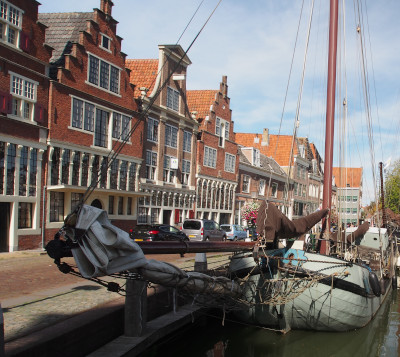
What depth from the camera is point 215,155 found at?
40.4 m

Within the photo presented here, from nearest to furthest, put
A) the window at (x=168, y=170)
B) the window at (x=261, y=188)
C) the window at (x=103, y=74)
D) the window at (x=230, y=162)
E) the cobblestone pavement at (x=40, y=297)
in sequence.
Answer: the cobblestone pavement at (x=40, y=297), the window at (x=103, y=74), the window at (x=168, y=170), the window at (x=230, y=162), the window at (x=261, y=188)

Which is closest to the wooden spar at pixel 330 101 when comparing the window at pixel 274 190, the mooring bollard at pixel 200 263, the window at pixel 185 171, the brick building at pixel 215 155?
the mooring bollard at pixel 200 263

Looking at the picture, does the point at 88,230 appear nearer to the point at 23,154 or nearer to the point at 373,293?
the point at 373,293

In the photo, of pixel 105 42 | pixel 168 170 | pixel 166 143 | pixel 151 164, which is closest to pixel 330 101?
pixel 105 42

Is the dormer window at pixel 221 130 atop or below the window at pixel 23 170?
atop

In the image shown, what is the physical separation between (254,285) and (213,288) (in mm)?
2716

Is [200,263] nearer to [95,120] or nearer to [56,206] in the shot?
[56,206]

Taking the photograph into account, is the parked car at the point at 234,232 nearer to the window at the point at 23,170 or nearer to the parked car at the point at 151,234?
the parked car at the point at 151,234

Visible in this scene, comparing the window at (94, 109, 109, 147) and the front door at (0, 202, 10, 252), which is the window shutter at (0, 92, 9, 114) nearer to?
the front door at (0, 202, 10, 252)

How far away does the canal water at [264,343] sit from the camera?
34.9 ft

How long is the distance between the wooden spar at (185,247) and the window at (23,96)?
1402 cm

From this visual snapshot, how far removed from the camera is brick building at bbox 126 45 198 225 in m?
31.4

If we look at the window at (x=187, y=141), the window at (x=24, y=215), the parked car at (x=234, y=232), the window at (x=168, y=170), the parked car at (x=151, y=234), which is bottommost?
the parked car at (x=234, y=232)

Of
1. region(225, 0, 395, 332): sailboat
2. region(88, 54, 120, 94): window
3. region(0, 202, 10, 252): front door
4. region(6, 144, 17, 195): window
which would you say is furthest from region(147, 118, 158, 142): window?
region(225, 0, 395, 332): sailboat
